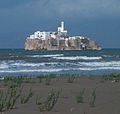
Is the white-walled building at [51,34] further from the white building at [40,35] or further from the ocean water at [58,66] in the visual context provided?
the ocean water at [58,66]

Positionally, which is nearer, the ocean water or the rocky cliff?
the ocean water

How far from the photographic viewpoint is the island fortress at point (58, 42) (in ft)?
446

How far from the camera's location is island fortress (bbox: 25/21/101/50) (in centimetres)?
13600

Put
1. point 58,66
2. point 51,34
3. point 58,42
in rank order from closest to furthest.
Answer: point 58,66 → point 58,42 → point 51,34

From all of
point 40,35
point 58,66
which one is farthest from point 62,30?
point 58,66

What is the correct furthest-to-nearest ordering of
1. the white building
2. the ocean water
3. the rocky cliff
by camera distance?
the white building, the rocky cliff, the ocean water

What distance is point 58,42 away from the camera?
136500 millimetres

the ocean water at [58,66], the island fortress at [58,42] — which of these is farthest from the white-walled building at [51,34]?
the ocean water at [58,66]

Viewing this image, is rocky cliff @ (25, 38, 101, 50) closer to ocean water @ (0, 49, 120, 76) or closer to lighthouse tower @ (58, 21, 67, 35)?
lighthouse tower @ (58, 21, 67, 35)

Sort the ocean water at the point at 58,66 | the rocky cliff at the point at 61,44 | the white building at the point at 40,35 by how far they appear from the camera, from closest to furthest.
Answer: the ocean water at the point at 58,66 < the rocky cliff at the point at 61,44 < the white building at the point at 40,35

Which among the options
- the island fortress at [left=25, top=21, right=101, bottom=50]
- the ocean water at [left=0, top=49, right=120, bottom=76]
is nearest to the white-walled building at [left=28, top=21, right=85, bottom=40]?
the island fortress at [left=25, top=21, right=101, bottom=50]

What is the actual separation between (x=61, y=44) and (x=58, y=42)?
1.22m

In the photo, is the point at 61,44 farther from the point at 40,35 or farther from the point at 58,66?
the point at 58,66

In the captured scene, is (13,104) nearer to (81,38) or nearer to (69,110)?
(69,110)
